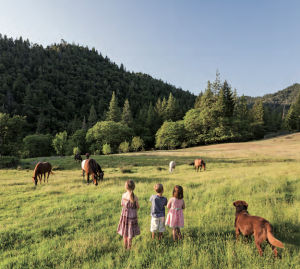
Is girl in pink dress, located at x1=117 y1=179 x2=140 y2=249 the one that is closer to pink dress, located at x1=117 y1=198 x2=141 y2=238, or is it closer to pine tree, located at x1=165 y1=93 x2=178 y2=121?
pink dress, located at x1=117 y1=198 x2=141 y2=238

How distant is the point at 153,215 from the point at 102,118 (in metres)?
107

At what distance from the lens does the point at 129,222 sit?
4.35 m

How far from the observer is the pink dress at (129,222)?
4.30 m

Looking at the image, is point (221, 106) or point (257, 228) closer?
point (257, 228)

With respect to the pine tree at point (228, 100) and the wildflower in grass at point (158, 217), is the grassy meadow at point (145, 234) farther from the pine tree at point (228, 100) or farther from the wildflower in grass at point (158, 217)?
the pine tree at point (228, 100)

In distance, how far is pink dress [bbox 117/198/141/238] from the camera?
4.30 m

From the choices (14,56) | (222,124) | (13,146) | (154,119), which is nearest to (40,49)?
(14,56)

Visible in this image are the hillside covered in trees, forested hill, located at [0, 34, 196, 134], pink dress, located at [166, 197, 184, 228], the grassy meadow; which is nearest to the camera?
the grassy meadow

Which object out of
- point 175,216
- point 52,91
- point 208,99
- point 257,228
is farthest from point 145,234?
A: point 52,91

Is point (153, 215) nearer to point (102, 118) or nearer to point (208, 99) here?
point (208, 99)

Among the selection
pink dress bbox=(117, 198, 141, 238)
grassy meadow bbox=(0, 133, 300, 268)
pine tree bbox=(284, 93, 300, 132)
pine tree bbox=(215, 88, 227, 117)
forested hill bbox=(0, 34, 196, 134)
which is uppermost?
forested hill bbox=(0, 34, 196, 134)

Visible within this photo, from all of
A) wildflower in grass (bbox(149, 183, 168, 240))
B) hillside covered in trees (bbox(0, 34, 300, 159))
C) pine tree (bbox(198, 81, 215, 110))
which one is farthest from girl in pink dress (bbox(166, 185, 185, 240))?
pine tree (bbox(198, 81, 215, 110))

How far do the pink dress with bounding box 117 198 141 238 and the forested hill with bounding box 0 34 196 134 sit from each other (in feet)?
297

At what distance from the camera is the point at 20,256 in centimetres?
421
